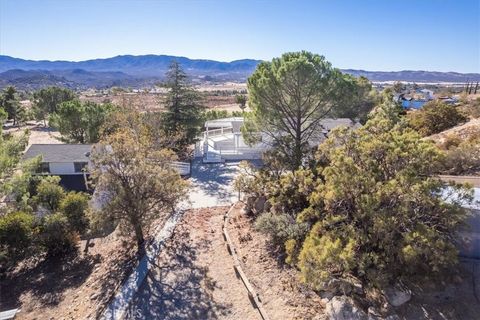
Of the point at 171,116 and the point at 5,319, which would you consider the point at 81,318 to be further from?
the point at 171,116

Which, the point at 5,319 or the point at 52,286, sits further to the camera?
the point at 52,286

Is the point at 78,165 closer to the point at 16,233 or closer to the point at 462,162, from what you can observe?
the point at 16,233

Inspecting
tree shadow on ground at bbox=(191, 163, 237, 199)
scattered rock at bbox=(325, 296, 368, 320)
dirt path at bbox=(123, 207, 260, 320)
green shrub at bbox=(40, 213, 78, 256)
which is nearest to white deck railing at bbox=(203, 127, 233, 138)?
tree shadow on ground at bbox=(191, 163, 237, 199)

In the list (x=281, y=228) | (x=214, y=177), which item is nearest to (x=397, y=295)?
(x=281, y=228)

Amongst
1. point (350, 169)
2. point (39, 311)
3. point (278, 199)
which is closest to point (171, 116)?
point (278, 199)

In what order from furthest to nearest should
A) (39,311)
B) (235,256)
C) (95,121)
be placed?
(95,121), (235,256), (39,311)

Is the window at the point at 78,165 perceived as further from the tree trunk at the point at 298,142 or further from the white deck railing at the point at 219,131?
the tree trunk at the point at 298,142
